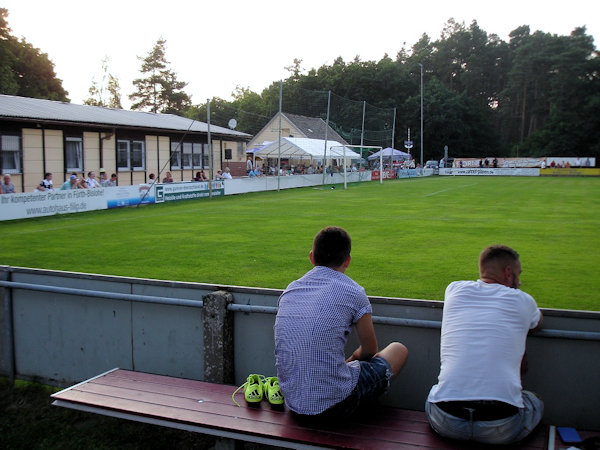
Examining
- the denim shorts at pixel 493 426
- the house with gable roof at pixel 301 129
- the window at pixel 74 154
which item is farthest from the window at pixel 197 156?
the denim shorts at pixel 493 426

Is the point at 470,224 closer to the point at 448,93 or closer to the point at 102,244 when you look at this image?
the point at 102,244

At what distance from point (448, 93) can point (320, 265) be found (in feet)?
264

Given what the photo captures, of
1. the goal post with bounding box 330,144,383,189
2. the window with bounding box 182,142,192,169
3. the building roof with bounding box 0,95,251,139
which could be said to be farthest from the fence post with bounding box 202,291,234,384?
the goal post with bounding box 330,144,383,189

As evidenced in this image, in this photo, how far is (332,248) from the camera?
3.87m

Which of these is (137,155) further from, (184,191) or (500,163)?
(500,163)

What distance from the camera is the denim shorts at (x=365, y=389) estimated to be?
361 cm

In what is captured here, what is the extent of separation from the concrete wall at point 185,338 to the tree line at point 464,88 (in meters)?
44.6

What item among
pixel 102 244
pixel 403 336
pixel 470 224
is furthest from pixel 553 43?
pixel 403 336

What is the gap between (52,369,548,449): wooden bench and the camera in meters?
3.49

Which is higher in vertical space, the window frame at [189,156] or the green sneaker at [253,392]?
the window frame at [189,156]

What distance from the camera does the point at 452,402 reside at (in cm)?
335

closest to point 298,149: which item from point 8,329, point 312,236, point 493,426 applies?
point 312,236

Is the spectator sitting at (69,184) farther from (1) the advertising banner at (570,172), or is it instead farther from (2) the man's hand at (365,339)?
(1) the advertising banner at (570,172)

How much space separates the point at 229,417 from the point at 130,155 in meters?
29.1
